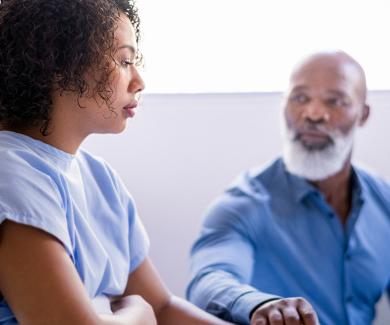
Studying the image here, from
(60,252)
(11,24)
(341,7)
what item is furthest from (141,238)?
(341,7)

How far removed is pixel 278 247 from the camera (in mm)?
1804

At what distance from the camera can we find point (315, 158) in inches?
74.9

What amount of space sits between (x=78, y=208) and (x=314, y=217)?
0.91 m

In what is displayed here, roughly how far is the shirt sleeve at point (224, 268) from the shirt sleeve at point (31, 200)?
492 mm

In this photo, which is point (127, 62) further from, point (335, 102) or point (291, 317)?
point (335, 102)

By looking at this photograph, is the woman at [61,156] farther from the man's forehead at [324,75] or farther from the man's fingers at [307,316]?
the man's forehead at [324,75]

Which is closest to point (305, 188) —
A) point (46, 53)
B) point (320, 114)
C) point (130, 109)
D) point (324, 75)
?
Answer: point (320, 114)

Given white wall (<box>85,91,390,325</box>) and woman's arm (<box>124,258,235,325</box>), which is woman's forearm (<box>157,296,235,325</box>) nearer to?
woman's arm (<box>124,258,235,325</box>)

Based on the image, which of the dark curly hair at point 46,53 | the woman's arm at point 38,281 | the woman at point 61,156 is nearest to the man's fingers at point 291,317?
the woman at point 61,156

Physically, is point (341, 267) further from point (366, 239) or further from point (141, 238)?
point (141, 238)

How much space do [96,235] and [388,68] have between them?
1.45 meters

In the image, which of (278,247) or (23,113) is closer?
(23,113)

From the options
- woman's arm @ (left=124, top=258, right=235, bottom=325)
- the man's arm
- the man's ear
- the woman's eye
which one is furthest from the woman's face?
the man's ear

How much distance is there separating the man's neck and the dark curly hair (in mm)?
1007
